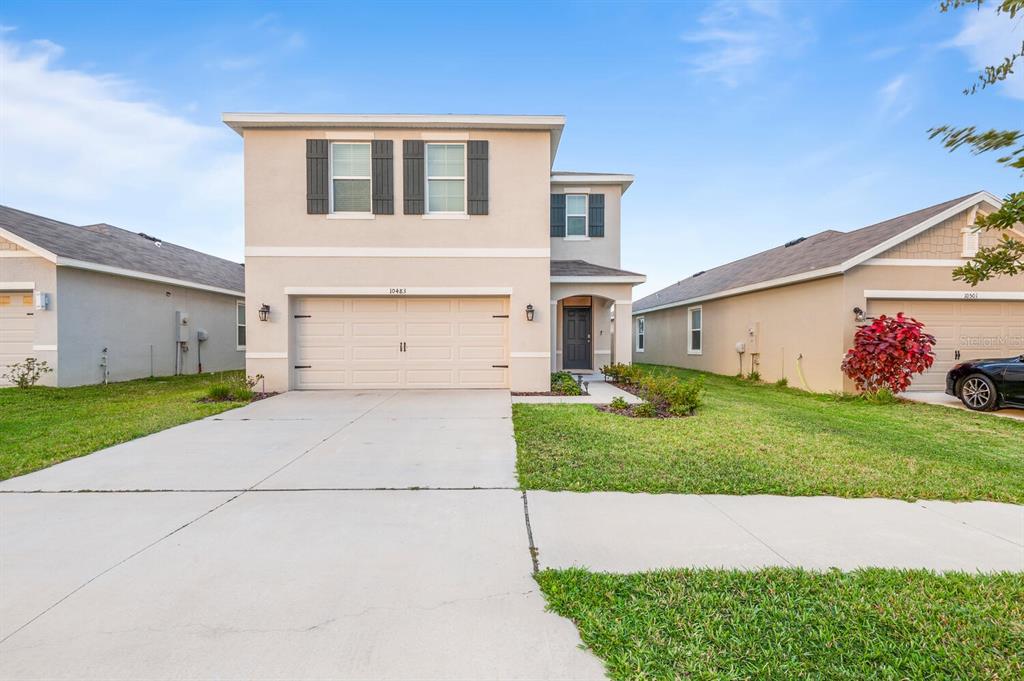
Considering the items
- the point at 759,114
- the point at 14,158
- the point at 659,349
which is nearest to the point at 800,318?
the point at 759,114

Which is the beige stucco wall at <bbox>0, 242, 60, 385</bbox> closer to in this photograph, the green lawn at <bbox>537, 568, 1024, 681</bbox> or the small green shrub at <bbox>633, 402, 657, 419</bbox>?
the small green shrub at <bbox>633, 402, 657, 419</bbox>

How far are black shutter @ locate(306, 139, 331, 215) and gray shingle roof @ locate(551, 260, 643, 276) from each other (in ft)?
19.5

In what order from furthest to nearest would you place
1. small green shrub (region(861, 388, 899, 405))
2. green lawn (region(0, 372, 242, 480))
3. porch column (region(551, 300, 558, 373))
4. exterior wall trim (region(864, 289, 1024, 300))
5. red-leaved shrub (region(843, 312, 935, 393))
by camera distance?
porch column (region(551, 300, 558, 373)) < exterior wall trim (region(864, 289, 1024, 300)) < red-leaved shrub (region(843, 312, 935, 393)) < small green shrub (region(861, 388, 899, 405)) < green lawn (region(0, 372, 242, 480))

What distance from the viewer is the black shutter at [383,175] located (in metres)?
9.74

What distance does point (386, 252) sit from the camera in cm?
982

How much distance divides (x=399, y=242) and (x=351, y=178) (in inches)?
70.6

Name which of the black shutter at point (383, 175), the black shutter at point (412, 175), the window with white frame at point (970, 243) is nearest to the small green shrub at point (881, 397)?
the window with white frame at point (970, 243)

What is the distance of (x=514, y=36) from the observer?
12.5 m

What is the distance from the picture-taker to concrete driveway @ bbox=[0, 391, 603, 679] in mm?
2023

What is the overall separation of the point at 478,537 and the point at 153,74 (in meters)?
14.6

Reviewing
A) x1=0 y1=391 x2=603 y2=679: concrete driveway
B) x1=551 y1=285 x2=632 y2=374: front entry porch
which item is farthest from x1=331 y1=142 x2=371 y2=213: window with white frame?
x1=0 y1=391 x2=603 y2=679: concrete driveway

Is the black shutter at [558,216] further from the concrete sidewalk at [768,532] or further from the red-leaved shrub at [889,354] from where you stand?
the concrete sidewalk at [768,532]

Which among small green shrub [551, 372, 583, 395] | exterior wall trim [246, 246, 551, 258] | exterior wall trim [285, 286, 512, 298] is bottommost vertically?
small green shrub [551, 372, 583, 395]

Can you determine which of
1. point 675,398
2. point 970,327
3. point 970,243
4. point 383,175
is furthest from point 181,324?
point 970,327
